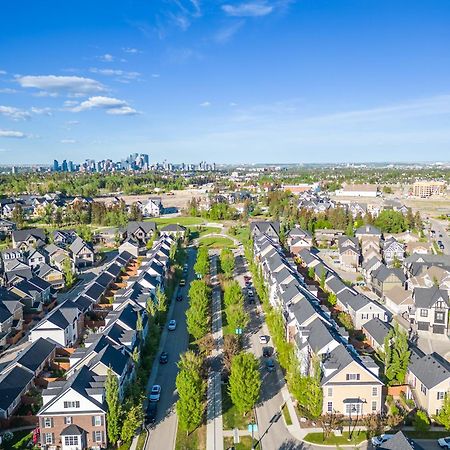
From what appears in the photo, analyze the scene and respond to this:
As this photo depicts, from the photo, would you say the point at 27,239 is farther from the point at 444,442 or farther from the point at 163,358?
the point at 444,442

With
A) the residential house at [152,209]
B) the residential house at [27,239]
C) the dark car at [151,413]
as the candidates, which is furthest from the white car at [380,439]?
the residential house at [152,209]

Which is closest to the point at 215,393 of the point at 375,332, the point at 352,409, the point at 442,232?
the point at 352,409

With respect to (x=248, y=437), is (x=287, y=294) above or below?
above

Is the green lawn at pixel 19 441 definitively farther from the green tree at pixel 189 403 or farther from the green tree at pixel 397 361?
the green tree at pixel 397 361

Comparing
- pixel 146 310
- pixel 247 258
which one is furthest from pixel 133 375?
pixel 247 258

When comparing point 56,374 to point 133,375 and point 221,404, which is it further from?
point 221,404

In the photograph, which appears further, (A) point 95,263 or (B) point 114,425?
(A) point 95,263
